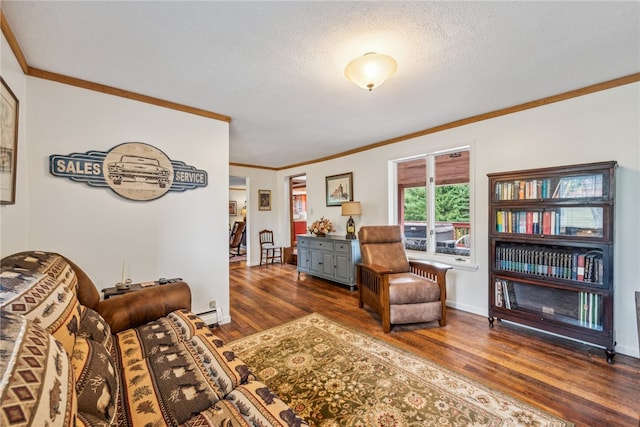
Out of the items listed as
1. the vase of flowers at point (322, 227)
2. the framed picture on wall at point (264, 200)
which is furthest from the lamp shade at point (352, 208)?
the framed picture on wall at point (264, 200)

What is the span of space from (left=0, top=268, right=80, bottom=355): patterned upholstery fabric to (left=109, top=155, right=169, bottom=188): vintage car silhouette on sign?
1330mm

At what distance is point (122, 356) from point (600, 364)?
3.36m

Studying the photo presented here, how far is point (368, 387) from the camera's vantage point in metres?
1.85

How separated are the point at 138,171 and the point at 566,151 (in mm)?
4001

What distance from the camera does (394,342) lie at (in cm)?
248

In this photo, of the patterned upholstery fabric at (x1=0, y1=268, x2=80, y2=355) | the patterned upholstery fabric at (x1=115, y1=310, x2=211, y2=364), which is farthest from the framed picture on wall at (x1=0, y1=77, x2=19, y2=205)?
the patterned upholstery fabric at (x1=115, y1=310, x2=211, y2=364)

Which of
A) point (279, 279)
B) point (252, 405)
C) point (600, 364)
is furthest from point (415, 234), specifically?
point (252, 405)

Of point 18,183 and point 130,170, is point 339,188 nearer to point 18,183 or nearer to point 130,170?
point 130,170

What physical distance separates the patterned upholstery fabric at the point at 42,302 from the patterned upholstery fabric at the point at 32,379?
11.8 inches

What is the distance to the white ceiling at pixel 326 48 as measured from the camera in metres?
1.47

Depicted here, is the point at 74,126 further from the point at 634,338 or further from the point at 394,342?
the point at 634,338

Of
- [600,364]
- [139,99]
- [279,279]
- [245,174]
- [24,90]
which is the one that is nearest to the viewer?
[24,90]

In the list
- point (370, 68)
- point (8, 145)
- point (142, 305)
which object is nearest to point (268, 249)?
point (142, 305)

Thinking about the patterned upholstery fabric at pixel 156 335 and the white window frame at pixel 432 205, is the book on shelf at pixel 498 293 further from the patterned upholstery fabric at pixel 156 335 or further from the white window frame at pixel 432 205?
the patterned upholstery fabric at pixel 156 335
